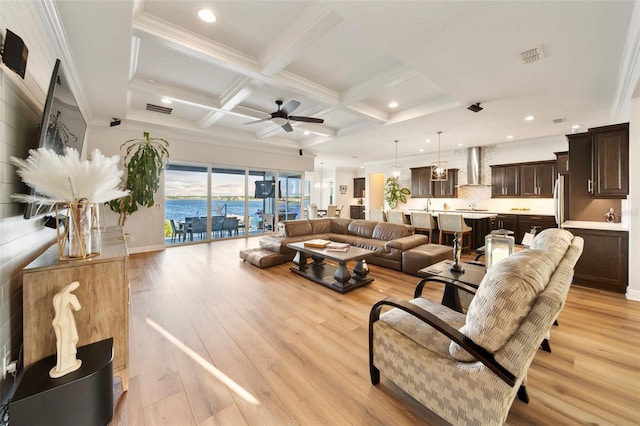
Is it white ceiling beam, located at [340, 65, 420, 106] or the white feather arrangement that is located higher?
white ceiling beam, located at [340, 65, 420, 106]

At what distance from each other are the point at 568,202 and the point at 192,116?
25.8ft

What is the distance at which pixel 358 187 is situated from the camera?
13398 mm

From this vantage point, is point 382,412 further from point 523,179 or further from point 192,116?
point 523,179

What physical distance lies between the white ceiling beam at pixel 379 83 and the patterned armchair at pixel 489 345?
2953 mm

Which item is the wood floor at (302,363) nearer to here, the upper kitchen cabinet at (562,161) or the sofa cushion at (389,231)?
the sofa cushion at (389,231)

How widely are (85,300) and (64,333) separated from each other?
0.86ft

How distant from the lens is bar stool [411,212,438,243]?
618 cm

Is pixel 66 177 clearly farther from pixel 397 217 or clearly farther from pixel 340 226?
pixel 397 217

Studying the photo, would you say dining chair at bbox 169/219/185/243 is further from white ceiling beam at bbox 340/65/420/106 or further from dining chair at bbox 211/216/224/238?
white ceiling beam at bbox 340/65/420/106

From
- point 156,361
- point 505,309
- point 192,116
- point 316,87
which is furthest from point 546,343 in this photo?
point 192,116

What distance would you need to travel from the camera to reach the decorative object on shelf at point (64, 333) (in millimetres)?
1284

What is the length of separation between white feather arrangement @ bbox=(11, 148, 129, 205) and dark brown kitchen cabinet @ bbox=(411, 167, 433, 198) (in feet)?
28.9

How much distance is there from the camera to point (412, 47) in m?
2.67

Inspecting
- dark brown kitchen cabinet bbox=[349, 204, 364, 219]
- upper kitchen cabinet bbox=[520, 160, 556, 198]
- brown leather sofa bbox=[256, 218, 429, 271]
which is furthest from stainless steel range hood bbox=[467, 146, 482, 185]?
dark brown kitchen cabinet bbox=[349, 204, 364, 219]
